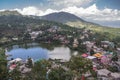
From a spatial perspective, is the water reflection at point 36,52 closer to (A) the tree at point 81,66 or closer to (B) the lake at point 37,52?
(B) the lake at point 37,52

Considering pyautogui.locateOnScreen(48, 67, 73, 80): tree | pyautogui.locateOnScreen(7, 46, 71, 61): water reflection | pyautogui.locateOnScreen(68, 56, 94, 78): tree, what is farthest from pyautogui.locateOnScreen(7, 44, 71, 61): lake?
pyautogui.locateOnScreen(48, 67, 73, 80): tree

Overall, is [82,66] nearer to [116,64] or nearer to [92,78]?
[92,78]

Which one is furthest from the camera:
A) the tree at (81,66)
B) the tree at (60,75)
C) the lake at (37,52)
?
the lake at (37,52)

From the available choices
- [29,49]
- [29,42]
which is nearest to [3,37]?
[29,42]

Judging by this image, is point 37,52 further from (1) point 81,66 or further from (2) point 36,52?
(1) point 81,66

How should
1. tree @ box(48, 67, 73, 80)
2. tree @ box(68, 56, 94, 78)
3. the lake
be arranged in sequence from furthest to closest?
the lake → tree @ box(68, 56, 94, 78) → tree @ box(48, 67, 73, 80)

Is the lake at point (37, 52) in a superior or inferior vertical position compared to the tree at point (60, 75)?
inferior

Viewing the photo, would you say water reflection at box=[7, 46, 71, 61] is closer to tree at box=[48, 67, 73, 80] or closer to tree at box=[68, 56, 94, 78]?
tree at box=[68, 56, 94, 78]

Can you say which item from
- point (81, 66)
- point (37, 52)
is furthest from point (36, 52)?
point (81, 66)

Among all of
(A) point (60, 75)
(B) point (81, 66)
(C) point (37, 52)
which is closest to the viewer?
(A) point (60, 75)

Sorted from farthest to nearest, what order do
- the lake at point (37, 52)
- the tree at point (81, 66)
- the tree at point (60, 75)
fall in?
the lake at point (37, 52)
the tree at point (81, 66)
the tree at point (60, 75)

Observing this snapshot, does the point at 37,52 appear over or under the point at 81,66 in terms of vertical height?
under

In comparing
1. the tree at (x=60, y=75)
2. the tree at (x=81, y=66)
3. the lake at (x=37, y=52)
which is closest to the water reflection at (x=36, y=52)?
the lake at (x=37, y=52)
